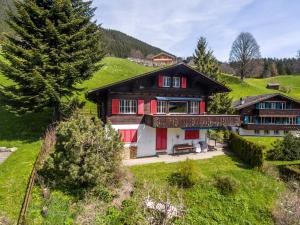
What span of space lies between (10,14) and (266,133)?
36607 millimetres

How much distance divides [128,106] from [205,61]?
72.6ft

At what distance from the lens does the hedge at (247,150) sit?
18406 millimetres

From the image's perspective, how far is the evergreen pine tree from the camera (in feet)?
106

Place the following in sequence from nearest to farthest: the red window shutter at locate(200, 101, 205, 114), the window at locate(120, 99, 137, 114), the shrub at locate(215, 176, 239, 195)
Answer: the shrub at locate(215, 176, 239, 195) < the window at locate(120, 99, 137, 114) < the red window shutter at locate(200, 101, 205, 114)

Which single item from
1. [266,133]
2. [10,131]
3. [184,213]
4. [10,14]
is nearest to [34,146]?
[10,131]

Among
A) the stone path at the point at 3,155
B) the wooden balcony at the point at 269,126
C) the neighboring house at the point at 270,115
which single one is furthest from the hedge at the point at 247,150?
the stone path at the point at 3,155

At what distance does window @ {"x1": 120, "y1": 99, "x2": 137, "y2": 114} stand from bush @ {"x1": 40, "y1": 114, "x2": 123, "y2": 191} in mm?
6583

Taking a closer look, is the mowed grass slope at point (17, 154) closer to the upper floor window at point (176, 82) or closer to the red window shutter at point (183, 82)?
the upper floor window at point (176, 82)

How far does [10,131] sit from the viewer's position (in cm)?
2159

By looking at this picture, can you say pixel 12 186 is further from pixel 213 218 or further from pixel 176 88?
pixel 176 88

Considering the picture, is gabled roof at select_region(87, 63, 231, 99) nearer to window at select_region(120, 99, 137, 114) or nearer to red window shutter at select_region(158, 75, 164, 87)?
red window shutter at select_region(158, 75, 164, 87)

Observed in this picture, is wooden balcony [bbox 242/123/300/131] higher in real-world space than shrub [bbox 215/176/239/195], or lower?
higher

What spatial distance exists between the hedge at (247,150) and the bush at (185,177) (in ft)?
20.7

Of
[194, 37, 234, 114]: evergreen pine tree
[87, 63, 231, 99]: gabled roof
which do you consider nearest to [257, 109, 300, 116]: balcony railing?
[194, 37, 234, 114]: evergreen pine tree
